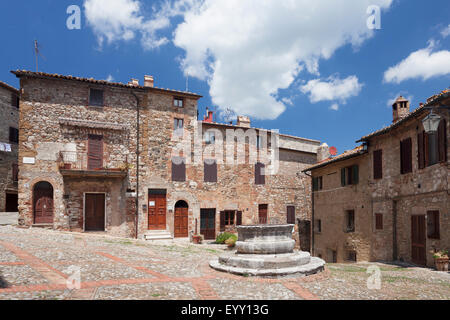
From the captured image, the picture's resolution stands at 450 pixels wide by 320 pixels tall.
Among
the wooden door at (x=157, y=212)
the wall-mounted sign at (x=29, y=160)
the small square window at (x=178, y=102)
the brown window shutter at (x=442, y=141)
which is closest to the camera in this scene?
the brown window shutter at (x=442, y=141)

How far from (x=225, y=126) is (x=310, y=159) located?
9.05m

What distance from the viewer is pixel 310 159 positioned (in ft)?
94.6

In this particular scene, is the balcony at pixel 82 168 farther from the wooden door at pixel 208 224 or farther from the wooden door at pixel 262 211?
the wooden door at pixel 262 211

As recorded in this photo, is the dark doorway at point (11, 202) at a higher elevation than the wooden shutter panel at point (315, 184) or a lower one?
lower

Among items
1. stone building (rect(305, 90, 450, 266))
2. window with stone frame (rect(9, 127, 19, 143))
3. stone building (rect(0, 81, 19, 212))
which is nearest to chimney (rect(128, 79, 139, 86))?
stone building (rect(0, 81, 19, 212))

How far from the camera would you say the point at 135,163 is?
21.5m

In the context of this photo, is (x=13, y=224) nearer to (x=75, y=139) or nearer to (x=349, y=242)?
(x=75, y=139)

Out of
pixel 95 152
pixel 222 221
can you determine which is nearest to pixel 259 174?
pixel 222 221

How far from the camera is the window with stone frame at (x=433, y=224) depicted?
11.7 meters

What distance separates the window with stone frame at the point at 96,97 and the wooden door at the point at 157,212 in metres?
6.81

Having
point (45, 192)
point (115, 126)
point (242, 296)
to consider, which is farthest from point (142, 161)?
point (242, 296)

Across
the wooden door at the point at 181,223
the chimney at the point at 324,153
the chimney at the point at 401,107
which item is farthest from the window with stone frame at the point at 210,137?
the chimney at the point at 401,107

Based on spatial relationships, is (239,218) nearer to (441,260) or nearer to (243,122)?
(243,122)

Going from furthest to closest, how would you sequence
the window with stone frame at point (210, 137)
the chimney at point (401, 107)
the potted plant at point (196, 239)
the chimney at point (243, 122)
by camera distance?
the chimney at point (243, 122) → the window with stone frame at point (210, 137) → the potted plant at point (196, 239) → the chimney at point (401, 107)
